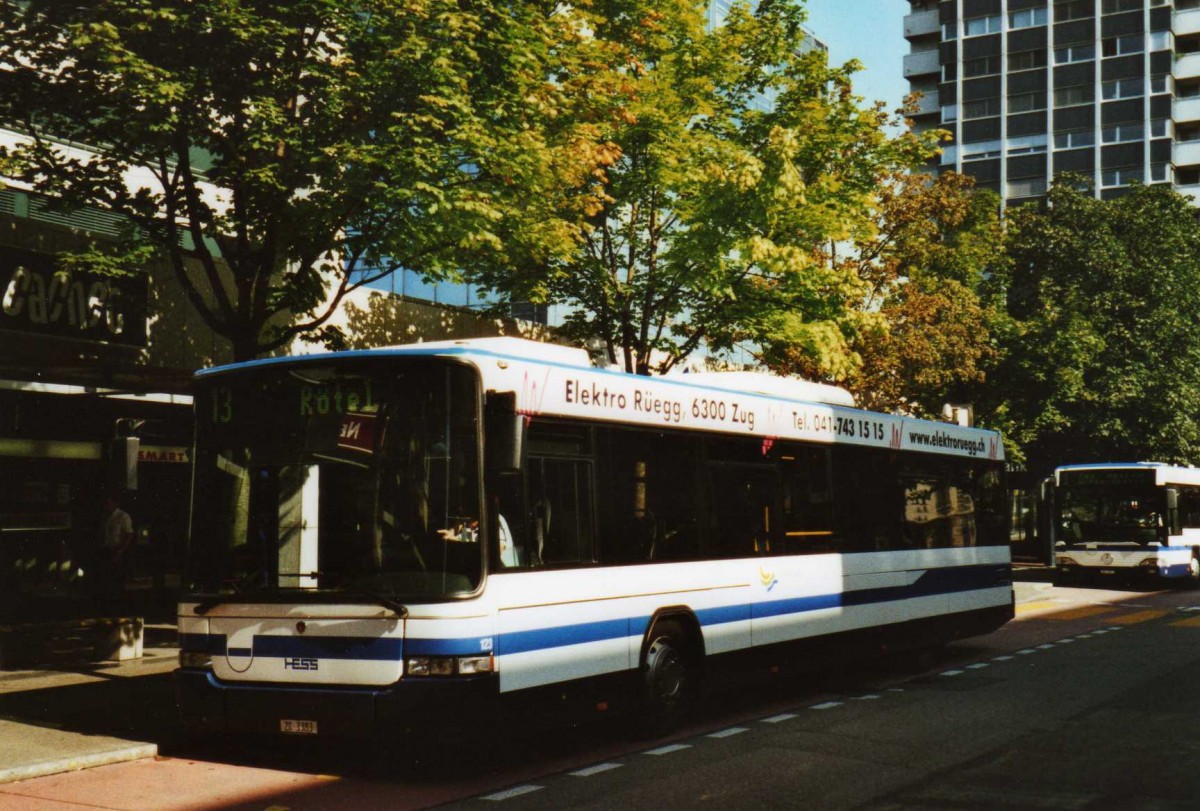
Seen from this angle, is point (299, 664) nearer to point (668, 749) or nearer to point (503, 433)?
point (503, 433)

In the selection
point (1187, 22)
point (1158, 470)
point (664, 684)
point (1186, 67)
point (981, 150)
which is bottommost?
point (664, 684)

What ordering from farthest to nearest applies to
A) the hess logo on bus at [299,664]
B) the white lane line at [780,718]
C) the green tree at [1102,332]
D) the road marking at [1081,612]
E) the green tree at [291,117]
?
1. the green tree at [1102,332]
2. the road marking at [1081,612]
3. the green tree at [291,117]
4. the white lane line at [780,718]
5. the hess logo on bus at [299,664]

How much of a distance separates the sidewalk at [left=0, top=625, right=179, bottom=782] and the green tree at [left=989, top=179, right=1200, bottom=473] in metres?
28.7

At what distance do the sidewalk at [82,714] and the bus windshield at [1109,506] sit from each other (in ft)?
76.2

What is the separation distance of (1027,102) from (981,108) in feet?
9.47

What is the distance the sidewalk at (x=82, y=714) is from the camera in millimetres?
8875

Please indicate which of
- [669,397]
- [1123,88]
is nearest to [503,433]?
[669,397]

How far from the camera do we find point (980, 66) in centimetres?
8225

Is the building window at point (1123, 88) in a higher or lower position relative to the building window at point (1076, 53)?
lower

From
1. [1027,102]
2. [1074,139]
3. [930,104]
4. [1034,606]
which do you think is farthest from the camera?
[930,104]

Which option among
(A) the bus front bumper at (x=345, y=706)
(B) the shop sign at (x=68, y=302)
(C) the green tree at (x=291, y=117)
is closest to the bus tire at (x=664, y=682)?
(A) the bus front bumper at (x=345, y=706)

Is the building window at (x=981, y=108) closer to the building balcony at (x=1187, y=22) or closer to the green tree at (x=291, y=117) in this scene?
the building balcony at (x=1187, y=22)

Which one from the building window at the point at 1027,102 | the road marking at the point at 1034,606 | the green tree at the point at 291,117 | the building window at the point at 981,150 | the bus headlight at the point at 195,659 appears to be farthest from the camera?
the building window at the point at 981,150

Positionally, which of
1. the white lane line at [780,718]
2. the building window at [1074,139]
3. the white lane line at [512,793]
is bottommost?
the white lane line at [780,718]
